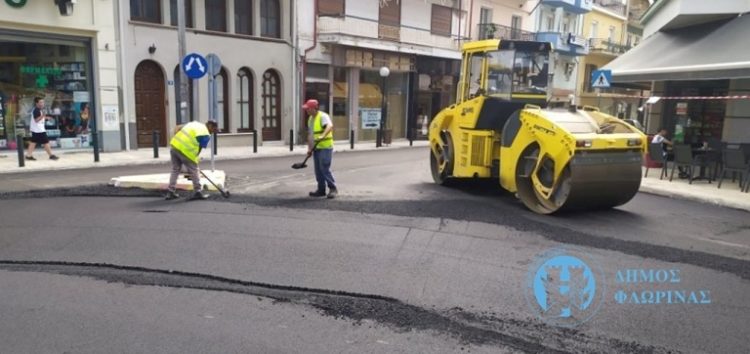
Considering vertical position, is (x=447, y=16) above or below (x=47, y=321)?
above

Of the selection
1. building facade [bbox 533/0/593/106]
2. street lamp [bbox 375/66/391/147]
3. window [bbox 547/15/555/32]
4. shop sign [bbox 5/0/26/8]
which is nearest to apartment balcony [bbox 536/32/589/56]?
building facade [bbox 533/0/593/106]

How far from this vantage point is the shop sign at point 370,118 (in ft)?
85.8

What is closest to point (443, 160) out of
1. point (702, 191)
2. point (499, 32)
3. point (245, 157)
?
point (702, 191)

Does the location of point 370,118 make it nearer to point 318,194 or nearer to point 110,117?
point 110,117

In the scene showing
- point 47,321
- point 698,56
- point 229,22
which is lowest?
point 47,321

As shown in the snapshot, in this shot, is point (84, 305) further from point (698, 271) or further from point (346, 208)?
point (698, 271)

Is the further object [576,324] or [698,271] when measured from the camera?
[698,271]

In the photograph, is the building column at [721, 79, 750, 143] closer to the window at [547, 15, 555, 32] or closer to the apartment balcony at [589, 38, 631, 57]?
the window at [547, 15, 555, 32]

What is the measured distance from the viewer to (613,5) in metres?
44.9

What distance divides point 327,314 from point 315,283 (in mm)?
746

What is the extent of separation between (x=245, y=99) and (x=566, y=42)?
2257cm

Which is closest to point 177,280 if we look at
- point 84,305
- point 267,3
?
point 84,305

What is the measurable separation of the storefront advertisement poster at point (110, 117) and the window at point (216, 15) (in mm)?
4418

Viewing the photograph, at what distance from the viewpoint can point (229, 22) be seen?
20484 millimetres
